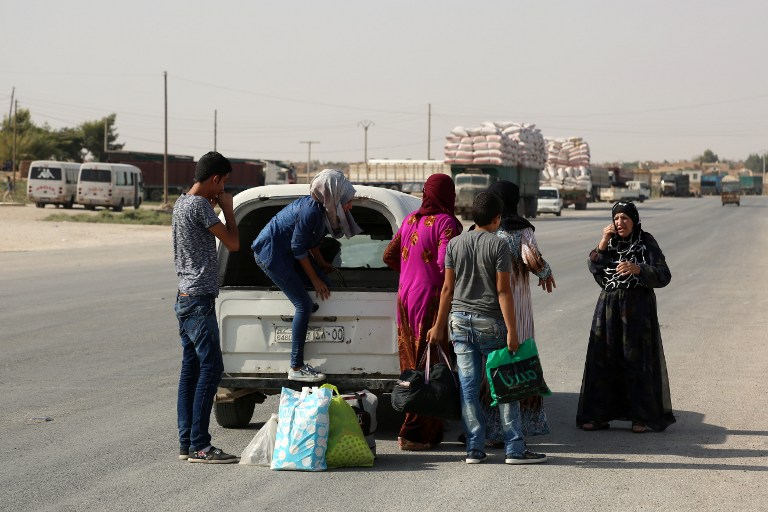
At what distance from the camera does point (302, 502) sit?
18.9 feet

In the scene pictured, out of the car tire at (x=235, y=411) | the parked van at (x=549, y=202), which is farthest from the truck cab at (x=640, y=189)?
the car tire at (x=235, y=411)

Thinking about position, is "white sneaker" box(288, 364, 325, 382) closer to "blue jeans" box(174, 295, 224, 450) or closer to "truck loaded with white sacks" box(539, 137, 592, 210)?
"blue jeans" box(174, 295, 224, 450)

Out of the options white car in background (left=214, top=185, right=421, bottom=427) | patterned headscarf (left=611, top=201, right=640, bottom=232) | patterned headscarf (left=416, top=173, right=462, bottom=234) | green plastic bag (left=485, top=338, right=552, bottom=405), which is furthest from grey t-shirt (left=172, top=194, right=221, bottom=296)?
patterned headscarf (left=611, top=201, right=640, bottom=232)

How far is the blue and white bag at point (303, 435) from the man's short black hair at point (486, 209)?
1.31m

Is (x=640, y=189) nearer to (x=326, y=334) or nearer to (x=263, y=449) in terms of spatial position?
(x=326, y=334)

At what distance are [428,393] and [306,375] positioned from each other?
81cm

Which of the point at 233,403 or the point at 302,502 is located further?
the point at 233,403

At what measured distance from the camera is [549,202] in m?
63.0

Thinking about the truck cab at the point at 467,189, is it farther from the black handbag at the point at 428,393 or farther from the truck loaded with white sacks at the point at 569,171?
the black handbag at the point at 428,393

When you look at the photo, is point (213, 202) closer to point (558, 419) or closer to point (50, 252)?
point (558, 419)

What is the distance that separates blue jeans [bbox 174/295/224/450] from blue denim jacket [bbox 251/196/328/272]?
518mm

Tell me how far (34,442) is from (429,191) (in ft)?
9.48

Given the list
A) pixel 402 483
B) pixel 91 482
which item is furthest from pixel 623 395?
pixel 91 482

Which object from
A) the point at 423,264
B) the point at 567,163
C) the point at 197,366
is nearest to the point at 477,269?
the point at 423,264
